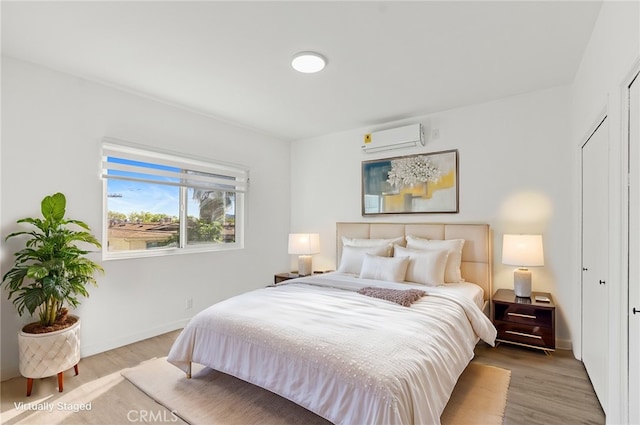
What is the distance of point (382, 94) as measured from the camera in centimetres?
323

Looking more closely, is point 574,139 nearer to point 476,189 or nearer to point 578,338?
point 476,189

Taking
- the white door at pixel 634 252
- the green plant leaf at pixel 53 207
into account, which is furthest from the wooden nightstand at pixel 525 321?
the green plant leaf at pixel 53 207

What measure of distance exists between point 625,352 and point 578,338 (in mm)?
1487

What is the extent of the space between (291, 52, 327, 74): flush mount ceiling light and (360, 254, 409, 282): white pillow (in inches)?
75.2

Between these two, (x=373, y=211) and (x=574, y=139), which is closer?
(x=574, y=139)

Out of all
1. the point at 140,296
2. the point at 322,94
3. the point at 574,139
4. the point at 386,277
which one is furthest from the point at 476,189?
the point at 140,296

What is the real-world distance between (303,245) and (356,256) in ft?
2.95

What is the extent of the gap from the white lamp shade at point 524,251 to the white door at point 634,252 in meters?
1.51

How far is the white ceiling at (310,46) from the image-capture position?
1.95 m

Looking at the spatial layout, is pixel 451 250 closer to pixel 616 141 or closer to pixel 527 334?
pixel 527 334

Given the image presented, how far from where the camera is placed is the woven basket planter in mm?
2211

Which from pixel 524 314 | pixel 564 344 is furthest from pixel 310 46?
pixel 564 344

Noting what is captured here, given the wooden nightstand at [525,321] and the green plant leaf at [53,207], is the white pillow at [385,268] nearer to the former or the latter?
the wooden nightstand at [525,321]

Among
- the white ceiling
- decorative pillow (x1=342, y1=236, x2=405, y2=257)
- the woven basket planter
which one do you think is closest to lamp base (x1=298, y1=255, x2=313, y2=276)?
decorative pillow (x1=342, y1=236, x2=405, y2=257)
